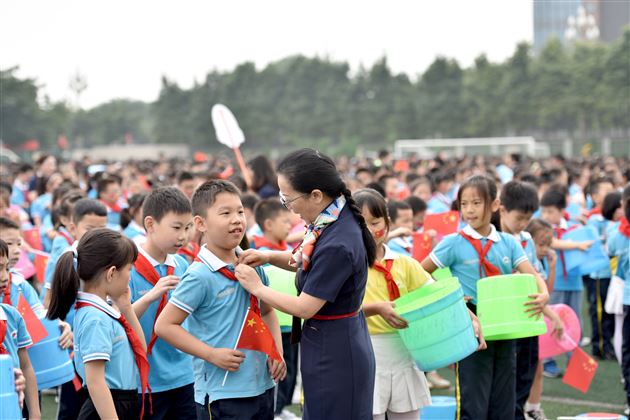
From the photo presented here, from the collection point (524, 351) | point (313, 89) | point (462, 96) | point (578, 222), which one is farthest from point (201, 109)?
point (524, 351)

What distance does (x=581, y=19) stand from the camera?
292 ft

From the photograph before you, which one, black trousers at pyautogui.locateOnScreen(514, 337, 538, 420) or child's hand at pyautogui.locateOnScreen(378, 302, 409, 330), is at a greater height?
child's hand at pyautogui.locateOnScreen(378, 302, 409, 330)

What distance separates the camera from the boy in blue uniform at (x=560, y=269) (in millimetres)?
7176

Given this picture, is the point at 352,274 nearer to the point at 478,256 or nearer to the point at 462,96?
the point at 478,256

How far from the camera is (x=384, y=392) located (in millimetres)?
4258

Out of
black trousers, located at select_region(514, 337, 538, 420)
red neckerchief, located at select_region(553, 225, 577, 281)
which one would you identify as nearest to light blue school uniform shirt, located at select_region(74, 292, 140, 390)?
black trousers, located at select_region(514, 337, 538, 420)

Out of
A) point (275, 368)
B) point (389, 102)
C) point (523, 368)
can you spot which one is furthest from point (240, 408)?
point (389, 102)

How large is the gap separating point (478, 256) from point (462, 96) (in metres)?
49.1

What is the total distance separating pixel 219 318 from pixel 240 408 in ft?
1.17

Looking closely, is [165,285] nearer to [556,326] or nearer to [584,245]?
[556,326]

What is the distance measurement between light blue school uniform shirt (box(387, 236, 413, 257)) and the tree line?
39137 millimetres

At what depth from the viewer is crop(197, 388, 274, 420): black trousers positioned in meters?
3.42

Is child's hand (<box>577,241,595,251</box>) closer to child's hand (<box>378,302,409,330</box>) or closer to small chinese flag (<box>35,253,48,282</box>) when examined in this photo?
child's hand (<box>378,302,409,330</box>)

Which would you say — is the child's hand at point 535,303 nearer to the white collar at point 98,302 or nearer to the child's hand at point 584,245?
the white collar at point 98,302
